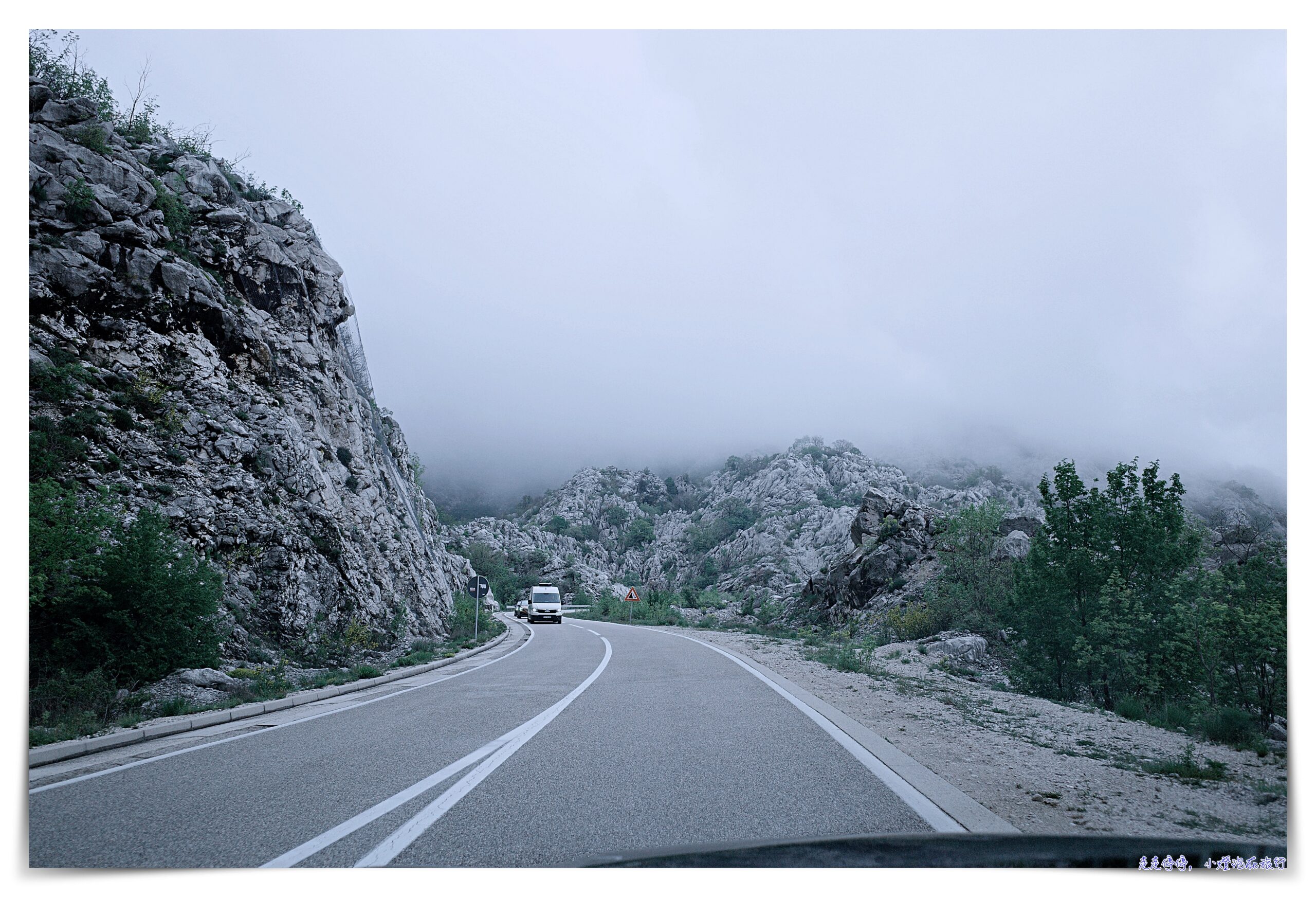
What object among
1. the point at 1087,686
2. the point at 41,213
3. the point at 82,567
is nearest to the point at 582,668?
the point at 82,567

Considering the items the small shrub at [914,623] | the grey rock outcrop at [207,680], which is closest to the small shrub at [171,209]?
the grey rock outcrop at [207,680]

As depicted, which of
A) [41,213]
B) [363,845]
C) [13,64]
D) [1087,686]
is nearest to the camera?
[363,845]

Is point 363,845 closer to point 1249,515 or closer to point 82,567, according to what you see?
point 82,567

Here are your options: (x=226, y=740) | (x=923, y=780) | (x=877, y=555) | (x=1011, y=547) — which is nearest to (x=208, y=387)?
(x=226, y=740)

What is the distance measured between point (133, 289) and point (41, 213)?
262 centimetres

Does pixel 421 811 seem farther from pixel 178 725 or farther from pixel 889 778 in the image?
pixel 178 725

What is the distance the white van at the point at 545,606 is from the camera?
41.2 m

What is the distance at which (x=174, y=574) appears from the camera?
412 inches

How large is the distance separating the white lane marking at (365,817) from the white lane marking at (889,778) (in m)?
3.37

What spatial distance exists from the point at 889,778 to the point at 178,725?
783cm

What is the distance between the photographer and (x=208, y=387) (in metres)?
18.4

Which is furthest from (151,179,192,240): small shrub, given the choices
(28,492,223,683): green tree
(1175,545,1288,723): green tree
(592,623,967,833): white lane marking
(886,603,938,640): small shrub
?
(886,603,938,640): small shrub

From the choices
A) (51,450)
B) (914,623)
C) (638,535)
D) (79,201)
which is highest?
(79,201)

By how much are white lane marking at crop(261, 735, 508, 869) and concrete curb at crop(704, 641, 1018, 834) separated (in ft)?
11.7
